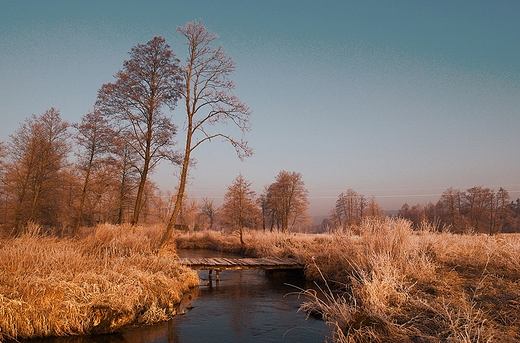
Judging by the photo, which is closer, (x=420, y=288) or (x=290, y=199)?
(x=420, y=288)

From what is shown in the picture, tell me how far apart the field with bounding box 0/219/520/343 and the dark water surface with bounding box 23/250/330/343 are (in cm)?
39

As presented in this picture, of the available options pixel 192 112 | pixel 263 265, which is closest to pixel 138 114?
pixel 192 112

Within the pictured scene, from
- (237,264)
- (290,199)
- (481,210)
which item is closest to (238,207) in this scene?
(290,199)

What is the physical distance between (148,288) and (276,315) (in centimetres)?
345

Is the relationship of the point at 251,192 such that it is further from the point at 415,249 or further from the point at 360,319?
the point at 360,319

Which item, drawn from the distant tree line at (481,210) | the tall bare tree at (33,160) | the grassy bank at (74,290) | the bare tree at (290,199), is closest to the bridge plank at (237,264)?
the grassy bank at (74,290)

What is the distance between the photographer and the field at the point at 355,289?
5.25 m

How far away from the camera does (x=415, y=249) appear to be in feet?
32.9

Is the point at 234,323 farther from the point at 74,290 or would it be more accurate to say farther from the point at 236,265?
the point at 236,265

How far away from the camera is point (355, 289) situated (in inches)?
300

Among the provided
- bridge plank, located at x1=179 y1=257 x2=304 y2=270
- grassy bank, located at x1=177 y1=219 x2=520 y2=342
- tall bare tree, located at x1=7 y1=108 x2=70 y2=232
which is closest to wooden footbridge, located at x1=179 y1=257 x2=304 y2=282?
bridge plank, located at x1=179 y1=257 x2=304 y2=270

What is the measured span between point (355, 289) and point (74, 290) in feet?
19.8

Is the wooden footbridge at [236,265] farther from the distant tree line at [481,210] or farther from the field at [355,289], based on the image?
the distant tree line at [481,210]

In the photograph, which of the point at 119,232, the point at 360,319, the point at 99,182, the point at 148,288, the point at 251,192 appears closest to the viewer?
the point at 360,319
